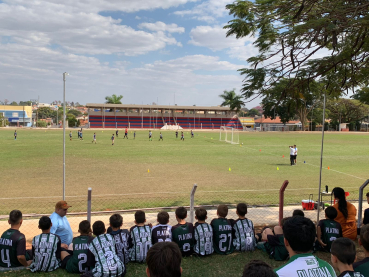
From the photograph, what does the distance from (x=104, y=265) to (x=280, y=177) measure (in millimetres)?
13494

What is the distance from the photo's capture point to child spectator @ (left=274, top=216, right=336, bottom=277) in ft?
8.13

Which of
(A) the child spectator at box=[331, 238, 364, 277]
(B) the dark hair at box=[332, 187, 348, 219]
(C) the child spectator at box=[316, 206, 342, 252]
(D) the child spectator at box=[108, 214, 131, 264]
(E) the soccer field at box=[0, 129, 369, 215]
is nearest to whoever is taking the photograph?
(A) the child spectator at box=[331, 238, 364, 277]

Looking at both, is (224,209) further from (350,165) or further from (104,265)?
(350,165)

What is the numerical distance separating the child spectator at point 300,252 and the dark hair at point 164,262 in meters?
0.90

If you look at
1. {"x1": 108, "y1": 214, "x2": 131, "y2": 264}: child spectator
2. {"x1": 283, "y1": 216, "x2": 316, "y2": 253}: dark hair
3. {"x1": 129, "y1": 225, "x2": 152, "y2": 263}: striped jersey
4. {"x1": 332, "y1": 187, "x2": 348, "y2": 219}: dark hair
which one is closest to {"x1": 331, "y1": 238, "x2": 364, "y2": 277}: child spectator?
{"x1": 283, "y1": 216, "x2": 316, "y2": 253}: dark hair

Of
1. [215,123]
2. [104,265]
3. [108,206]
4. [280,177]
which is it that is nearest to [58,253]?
[104,265]

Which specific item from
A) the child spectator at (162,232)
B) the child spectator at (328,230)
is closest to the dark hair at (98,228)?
the child spectator at (162,232)

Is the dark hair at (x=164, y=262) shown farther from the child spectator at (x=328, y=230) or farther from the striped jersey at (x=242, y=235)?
the child spectator at (x=328, y=230)

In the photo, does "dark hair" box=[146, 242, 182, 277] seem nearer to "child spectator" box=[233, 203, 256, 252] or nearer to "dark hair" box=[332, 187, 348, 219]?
"child spectator" box=[233, 203, 256, 252]

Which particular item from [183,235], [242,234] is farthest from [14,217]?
[242,234]

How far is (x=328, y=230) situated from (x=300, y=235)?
10.4ft

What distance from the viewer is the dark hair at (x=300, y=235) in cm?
256

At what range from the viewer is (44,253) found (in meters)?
4.42

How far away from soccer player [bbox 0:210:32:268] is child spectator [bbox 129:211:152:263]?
5.23ft
